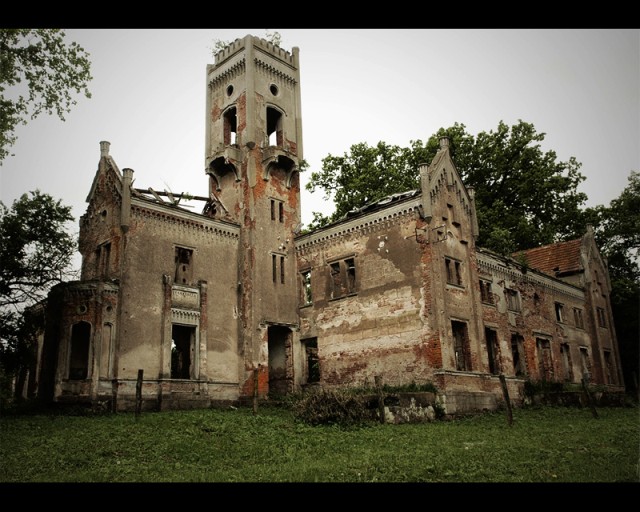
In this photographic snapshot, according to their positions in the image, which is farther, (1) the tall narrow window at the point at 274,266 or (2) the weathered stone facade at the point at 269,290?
(1) the tall narrow window at the point at 274,266

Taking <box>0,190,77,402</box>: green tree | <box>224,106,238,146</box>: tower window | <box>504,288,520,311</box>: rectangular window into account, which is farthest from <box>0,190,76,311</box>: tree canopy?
<box>504,288,520,311</box>: rectangular window

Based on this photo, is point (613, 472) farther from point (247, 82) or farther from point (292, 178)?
point (247, 82)

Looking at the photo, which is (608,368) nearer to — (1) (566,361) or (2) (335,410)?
(1) (566,361)

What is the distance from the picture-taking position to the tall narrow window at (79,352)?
908 inches

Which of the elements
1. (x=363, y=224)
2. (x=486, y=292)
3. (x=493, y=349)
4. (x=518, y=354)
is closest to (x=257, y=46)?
(x=363, y=224)

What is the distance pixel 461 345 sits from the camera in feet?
77.7

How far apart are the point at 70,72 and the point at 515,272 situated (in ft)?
77.9

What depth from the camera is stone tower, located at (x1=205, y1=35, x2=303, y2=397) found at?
26062 mm

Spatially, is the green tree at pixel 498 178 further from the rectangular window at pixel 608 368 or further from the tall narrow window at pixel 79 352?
the tall narrow window at pixel 79 352

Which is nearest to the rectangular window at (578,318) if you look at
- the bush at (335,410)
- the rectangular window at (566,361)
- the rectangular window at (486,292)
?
the rectangular window at (566,361)

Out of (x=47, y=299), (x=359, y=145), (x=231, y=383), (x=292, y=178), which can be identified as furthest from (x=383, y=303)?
(x=359, y=145)

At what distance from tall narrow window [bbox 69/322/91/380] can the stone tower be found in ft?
22.0

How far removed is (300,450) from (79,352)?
14.2 meters

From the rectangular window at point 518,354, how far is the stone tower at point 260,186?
1180 centimetres
